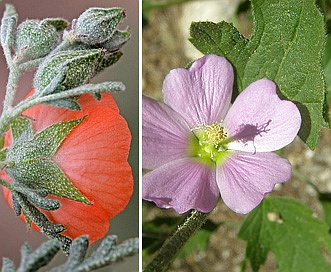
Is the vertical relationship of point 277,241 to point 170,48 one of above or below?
below

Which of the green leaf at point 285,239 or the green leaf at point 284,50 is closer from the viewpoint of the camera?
the green leaf at point 284,50

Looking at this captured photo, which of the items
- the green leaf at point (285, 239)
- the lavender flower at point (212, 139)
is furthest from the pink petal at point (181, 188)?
the green leaf at point (285, 239)

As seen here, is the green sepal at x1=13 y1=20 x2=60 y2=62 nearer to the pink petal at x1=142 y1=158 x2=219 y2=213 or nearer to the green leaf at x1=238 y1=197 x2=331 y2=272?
the pink petal at x1=142 y1=158 x2=219 y2=213

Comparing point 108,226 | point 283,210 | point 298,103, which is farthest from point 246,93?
point 283,210

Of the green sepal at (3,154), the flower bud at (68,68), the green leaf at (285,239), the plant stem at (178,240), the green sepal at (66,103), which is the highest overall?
the flower bud at (68,68)

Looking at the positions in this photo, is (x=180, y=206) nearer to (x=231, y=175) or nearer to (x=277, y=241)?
(x=231, y=175)

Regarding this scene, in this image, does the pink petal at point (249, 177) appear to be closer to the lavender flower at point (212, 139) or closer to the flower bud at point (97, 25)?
the lavender flower at point (212, 139)

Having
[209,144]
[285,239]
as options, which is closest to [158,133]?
[209,144]
